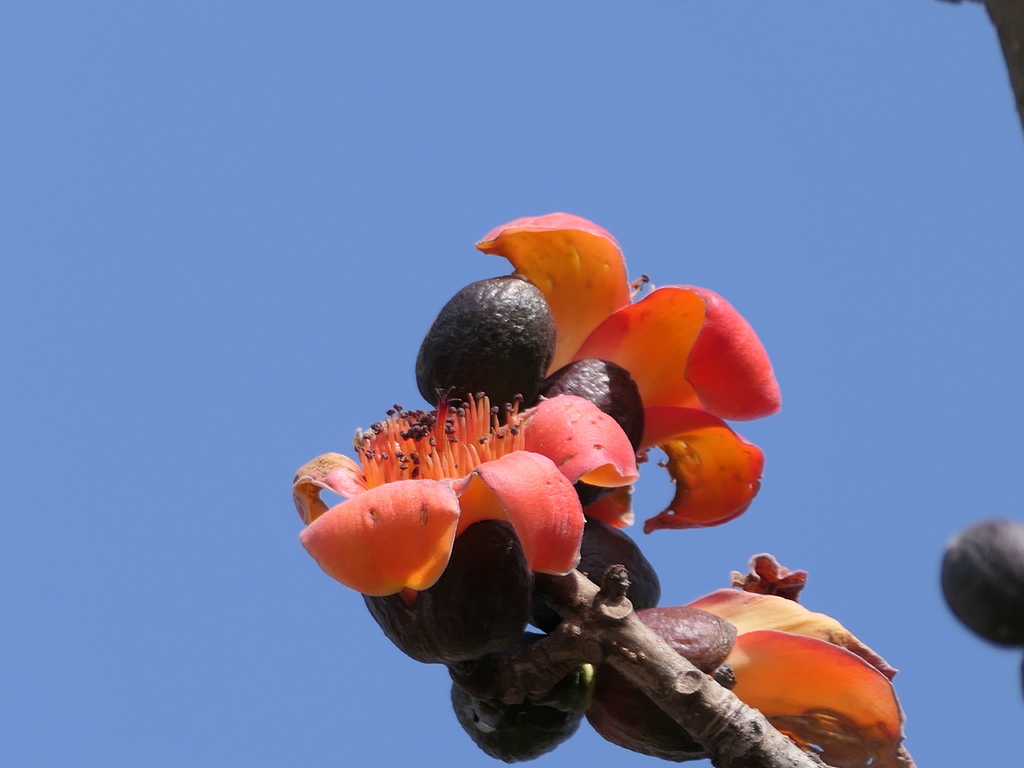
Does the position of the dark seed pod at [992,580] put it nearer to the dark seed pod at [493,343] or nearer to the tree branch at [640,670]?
the tree branch at [640,670]

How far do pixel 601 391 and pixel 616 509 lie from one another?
316mm

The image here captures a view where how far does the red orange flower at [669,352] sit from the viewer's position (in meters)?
2.32

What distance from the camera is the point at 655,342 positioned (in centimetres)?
238

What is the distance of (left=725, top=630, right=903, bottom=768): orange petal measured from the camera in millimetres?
2076

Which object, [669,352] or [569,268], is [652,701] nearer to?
[669,352]

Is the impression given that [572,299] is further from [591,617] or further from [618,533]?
[591,617]

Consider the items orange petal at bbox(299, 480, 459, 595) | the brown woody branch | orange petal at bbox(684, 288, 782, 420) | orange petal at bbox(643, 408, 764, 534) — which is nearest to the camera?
orange petal at bbox(299, 480, 459, 595)

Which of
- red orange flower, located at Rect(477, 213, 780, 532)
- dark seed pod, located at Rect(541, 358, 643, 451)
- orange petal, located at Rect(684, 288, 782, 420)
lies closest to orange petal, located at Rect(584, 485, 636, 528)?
red orange flower, located at Rect(477, 213, 780, 532)

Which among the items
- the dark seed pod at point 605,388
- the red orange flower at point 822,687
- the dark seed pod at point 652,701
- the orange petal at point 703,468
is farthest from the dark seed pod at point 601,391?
the red orange flower at point 822,687

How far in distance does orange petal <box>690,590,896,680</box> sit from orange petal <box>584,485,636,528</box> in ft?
0.83

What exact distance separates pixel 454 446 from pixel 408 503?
0.85 feet

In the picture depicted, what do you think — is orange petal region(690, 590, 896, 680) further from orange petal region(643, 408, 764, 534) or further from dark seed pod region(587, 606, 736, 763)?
orange petal region(643, 408, 764, 534)

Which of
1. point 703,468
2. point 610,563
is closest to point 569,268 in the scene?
point 703,468

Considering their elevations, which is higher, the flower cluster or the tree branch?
the flower cluster
